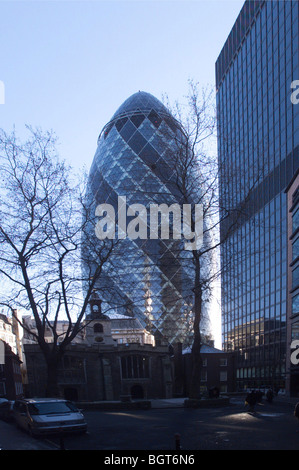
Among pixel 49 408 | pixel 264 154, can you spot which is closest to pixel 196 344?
pixel 49 408

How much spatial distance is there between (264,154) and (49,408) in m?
57.6

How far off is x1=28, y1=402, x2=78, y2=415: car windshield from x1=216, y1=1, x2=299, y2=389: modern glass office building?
40.7 m

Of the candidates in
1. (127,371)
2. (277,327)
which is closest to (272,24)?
(277,327)

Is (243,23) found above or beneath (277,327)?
above

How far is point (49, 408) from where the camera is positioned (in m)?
16.2

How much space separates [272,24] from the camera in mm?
67688

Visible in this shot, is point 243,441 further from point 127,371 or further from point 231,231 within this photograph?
point 127,371

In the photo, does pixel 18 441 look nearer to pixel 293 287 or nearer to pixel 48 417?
pixel 48 417

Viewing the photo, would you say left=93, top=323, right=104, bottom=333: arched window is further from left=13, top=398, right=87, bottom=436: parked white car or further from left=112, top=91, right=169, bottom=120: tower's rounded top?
left=112, top=91, right=169, bottom=120: tower's rounded top

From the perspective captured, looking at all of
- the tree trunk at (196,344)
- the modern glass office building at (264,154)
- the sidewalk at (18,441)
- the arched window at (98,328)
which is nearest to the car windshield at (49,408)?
the sidewalk at (18,441)

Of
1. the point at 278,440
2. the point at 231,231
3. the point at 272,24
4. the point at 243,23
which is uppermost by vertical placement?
the point at 243,23

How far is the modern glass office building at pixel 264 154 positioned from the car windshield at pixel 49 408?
134 feet
